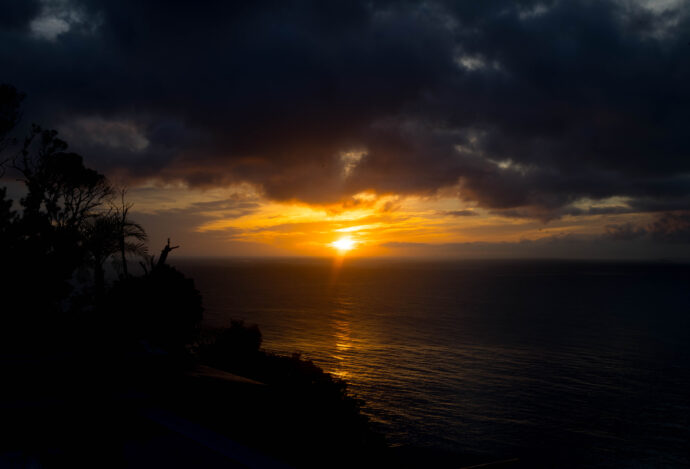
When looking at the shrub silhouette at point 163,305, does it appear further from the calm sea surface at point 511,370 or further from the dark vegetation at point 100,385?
the calm sea surface at point 511,370

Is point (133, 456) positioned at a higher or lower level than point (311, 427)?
higher

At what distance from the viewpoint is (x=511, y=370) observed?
63.2 m

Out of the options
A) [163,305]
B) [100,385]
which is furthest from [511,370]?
[100,385]

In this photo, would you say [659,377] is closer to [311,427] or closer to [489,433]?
[489,433]

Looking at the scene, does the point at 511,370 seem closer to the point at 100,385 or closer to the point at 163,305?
the point at 163,305

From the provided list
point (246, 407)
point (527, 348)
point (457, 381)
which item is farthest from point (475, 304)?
point (246, 407)

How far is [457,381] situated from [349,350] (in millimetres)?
23545

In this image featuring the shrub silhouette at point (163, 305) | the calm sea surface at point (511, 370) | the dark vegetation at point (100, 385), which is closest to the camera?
the dark vegetation at point (100, 385)

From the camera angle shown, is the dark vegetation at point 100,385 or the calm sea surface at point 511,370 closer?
the dark vegetation at point 100,385

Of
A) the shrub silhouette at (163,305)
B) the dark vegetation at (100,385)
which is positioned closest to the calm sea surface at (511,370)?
the shrub silhouette at (163,305)

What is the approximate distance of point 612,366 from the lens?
220 feet

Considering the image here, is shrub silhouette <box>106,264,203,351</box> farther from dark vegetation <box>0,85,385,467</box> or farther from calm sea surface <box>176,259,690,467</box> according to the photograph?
calm sea surface <box>176,259,690,467</box>

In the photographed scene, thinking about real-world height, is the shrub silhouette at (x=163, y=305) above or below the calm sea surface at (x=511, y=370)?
above

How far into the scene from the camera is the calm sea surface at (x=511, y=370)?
41938mm
